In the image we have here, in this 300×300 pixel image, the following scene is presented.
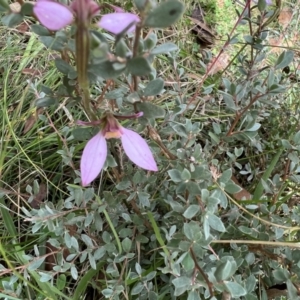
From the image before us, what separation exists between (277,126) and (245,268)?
43 centimetres

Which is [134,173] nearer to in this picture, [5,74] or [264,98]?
[264,98]

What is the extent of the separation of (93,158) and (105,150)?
19mm

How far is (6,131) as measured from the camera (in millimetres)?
1209

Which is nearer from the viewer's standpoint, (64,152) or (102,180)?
(64,152)

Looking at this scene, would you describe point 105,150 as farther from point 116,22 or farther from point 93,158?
point 116,22

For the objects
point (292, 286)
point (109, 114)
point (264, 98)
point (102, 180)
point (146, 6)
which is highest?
point (146, 6)

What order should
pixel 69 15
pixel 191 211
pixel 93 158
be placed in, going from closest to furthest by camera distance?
1. pixel 69 15
2. pixel 93 158
3. pixel 191 211

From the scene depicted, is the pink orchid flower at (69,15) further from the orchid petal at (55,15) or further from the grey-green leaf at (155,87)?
the grey-green leaf at (155,87)

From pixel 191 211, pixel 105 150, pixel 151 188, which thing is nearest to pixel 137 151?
pixel 105 150

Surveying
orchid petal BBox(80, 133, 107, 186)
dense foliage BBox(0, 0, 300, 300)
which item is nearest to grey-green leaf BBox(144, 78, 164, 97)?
dense foliage BBox(0, 0, 300, 300)

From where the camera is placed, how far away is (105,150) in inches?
24.2

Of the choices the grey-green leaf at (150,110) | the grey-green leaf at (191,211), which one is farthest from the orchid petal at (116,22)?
the grey-green leaf at (191,211)

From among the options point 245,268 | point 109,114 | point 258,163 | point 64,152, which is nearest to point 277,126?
point 258,163

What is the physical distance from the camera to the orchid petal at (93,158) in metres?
0.61
